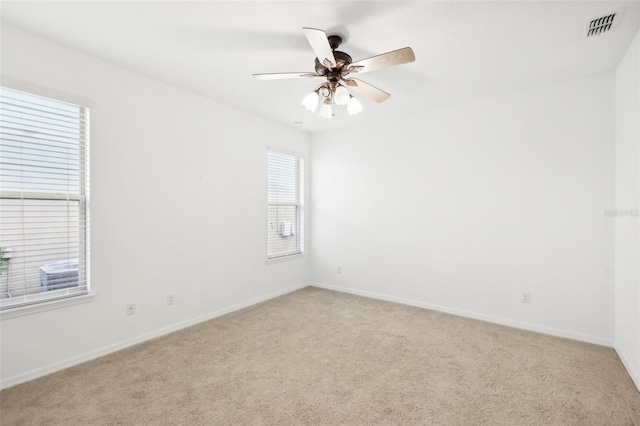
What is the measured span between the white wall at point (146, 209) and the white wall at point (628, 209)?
385cm

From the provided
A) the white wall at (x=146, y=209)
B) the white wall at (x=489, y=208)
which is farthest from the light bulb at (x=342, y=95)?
the white wall at (x=489, y=208)

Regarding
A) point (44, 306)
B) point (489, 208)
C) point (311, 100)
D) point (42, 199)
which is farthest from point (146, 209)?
point (489, 208)

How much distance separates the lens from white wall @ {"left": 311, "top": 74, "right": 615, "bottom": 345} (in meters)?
3.03

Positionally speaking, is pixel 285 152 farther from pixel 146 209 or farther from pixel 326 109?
pixel 146 209

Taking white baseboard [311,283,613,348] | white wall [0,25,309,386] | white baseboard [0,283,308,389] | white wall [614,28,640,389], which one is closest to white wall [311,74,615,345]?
white baseboard [311,283,613,348]

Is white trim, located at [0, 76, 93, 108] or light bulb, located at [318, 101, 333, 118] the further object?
light bulb, located at [318, 101, 333, 118]

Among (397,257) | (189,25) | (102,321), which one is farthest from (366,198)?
(102,321)

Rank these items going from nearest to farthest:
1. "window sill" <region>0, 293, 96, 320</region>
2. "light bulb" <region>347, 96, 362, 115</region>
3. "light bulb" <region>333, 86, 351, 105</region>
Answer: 1. "window sill" <region>0, 293, 96, 320</region>
2. "light bulb" <region>333, 86, 351, 105</region>
3. "light bulb" <region>347, 96, 362, 115</region>

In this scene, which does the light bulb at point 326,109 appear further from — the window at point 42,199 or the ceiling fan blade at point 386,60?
the window at point 42,199

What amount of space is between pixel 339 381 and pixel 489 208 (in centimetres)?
263

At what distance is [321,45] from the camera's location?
6.44 ft

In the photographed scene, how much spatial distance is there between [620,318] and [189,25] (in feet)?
14.3

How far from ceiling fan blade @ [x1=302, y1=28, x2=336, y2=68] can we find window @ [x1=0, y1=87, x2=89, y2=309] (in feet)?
7.02

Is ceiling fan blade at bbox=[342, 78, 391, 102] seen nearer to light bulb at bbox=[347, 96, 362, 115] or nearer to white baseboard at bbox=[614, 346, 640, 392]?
light bulb at bbox=[347, 96, 362, 115]
